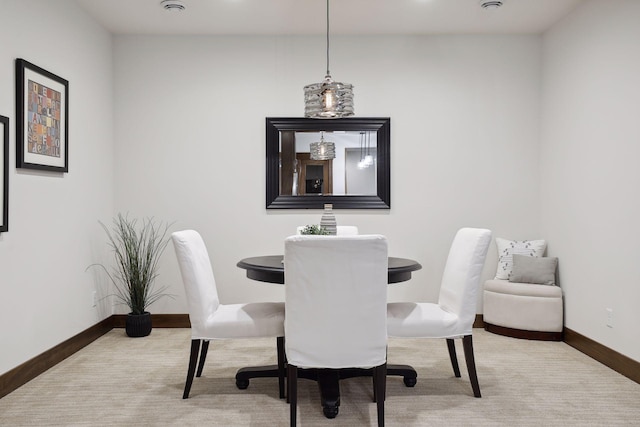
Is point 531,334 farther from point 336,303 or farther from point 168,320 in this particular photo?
point 168,320

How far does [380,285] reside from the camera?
2.32 metres

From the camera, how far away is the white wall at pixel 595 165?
3301 millimetres

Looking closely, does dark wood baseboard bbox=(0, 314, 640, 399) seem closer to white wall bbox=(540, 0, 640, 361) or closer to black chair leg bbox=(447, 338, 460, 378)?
white wall bbox=(540, 0, 640, 361)

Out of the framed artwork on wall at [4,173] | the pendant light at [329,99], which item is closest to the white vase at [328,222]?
the pendant light at [329,99]

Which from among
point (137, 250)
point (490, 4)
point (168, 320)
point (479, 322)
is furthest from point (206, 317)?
point (490, 4)

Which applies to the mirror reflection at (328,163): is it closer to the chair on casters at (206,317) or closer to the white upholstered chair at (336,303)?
the chair on casters at (206,317)

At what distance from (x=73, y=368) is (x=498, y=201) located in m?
3.72

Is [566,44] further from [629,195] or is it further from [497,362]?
[497,362]

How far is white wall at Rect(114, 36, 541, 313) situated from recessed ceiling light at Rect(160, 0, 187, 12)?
65cm

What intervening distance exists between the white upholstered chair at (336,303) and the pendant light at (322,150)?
238 cm

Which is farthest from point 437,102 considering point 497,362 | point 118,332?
point 118,332

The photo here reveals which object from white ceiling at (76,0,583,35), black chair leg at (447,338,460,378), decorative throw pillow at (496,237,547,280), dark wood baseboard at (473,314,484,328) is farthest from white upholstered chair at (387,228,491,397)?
white ceiling at (76,0,583,35)

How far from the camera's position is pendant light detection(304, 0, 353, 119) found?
3.12 metres

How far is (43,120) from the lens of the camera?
11.2 ft
